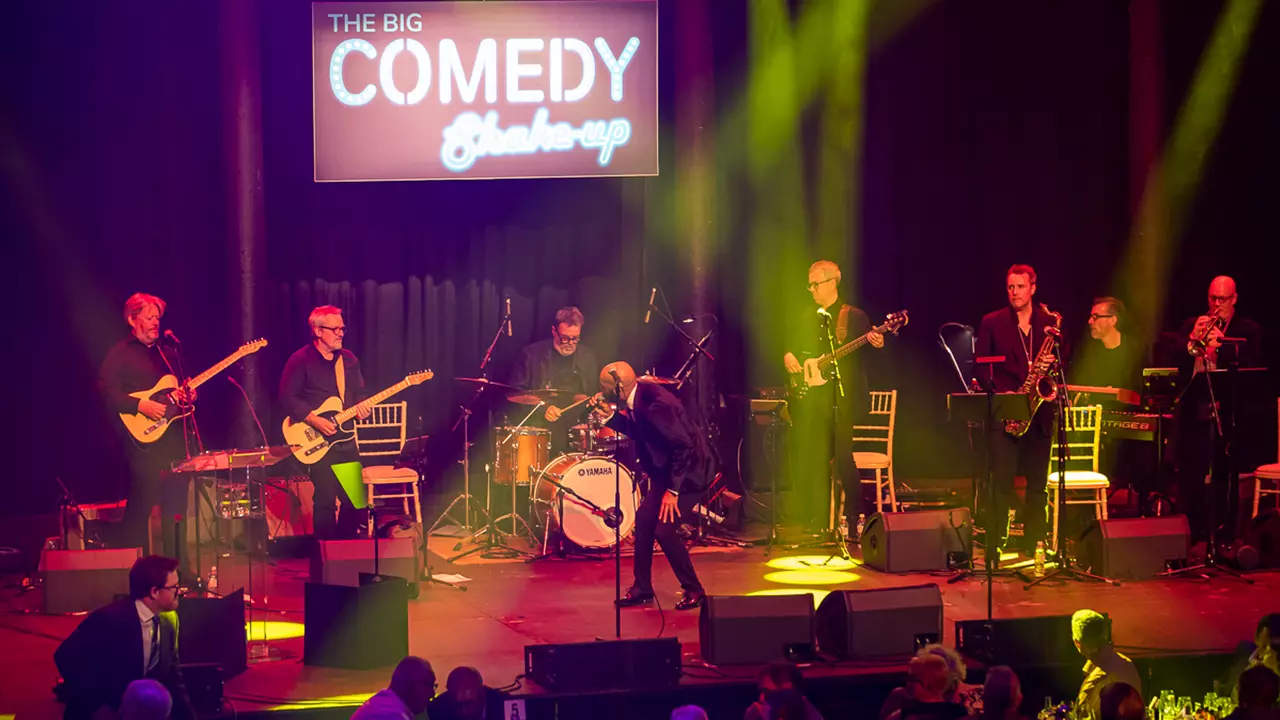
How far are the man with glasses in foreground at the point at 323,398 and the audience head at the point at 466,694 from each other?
4.14 metres

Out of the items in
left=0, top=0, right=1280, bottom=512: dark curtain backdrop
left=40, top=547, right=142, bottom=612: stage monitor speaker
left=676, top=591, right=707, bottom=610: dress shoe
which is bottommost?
left=676, top=591, right=707, bottom=610: dress shoe

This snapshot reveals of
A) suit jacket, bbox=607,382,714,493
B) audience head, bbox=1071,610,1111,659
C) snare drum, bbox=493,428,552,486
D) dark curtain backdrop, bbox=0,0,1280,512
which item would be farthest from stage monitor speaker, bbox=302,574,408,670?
dark curtain backdrop, bbox=0,0,1280,512

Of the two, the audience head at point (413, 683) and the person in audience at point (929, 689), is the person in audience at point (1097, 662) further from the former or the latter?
the audience head at point (413, 683)

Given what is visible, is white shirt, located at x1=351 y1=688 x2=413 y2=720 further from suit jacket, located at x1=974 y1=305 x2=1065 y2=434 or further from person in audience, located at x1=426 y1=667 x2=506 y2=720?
suit jacket, located at x1=974 y1=305 x2=1065 y2=434

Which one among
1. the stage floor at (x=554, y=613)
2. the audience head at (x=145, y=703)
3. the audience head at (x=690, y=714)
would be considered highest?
the audience head at (x=690, y=714)

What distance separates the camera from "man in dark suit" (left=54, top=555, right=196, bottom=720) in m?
5.46

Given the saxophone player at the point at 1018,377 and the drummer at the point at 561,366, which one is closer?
the saxophone player at the point at 1018,377

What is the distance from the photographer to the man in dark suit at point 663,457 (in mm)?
7602

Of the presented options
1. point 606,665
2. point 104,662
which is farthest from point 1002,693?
point 104,662

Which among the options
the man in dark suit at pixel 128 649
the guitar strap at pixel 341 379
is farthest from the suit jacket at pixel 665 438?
the man in dark suit at pixel 128 649

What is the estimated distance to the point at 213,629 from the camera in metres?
6.40

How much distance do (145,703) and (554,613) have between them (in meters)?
3.22

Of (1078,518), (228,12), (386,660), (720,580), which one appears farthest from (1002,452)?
(228,12)

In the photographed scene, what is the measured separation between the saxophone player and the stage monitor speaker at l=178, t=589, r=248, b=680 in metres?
4.62
